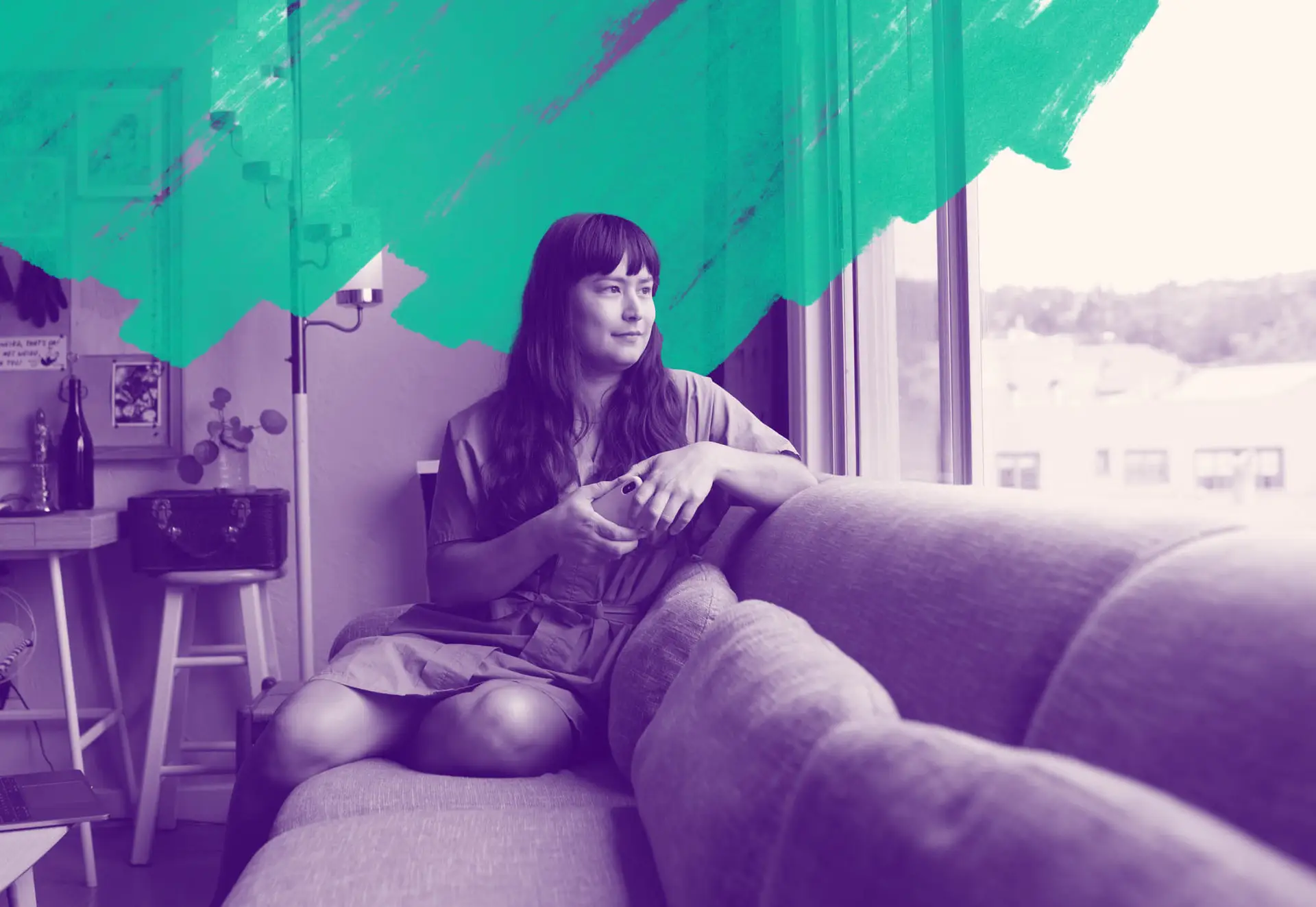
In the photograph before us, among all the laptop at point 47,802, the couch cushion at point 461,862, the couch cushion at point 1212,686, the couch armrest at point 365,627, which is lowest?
the laptop at point 47,802

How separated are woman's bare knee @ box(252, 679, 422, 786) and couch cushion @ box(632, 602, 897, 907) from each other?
21.1 inches

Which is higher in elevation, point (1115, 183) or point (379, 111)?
point (379, 111)

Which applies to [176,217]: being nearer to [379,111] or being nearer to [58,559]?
[379,111]

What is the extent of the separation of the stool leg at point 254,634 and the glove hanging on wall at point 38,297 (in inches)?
35.7

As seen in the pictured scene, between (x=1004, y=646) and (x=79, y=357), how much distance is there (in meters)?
2.74

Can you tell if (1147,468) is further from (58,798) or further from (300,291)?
(300,291)

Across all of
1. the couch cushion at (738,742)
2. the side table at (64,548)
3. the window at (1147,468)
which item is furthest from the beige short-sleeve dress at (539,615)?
the side table at (64,548)

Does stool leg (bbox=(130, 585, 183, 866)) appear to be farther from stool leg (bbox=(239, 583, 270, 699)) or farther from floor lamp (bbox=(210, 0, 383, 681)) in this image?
floor lamp (bbox=(210, 0, 383, 681))

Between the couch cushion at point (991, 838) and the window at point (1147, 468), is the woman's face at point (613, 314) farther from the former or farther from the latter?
the couch cushion at point (991, 838)

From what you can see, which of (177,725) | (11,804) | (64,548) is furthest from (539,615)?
(177,725)

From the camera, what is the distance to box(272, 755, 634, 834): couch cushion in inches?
48.6

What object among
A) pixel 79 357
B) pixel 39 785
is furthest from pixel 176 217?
pixel 39 785

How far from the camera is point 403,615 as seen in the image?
1710 mm

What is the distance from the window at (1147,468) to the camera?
1.10 meters
